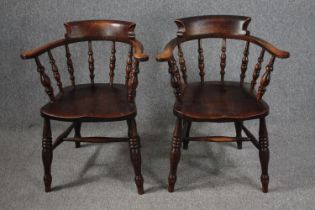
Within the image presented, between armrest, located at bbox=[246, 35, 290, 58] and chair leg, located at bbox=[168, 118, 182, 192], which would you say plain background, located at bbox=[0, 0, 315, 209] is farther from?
armrest, located at bbox=[246, 35, 290, 58]

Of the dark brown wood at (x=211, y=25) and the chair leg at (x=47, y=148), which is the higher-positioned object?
the dark brown wood at (x=211, y=25)

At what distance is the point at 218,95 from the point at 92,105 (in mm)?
695

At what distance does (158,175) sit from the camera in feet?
8.59

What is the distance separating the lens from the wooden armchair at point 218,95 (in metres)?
2.23

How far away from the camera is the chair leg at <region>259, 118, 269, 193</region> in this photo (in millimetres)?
2340

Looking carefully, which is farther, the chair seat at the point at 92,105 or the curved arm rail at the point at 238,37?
the chair seat at the point at 92,105

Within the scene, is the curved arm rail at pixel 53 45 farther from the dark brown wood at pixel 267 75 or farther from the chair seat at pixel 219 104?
the dark brown wood at pixel 267 75

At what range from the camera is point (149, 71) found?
10.4 ft

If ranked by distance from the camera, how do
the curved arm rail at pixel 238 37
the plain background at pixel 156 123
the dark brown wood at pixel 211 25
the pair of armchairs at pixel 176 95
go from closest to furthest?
1. the curved arm rail at pixel 238 37
2. the pair of armchairs at pixel 176 95
3. the plain background at pixel 156 123
4. the dark brown wood at pixel 211 25

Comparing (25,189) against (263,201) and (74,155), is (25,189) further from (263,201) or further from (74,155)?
(263,201)

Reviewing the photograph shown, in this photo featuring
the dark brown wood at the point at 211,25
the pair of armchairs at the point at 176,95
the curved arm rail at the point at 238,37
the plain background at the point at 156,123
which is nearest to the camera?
the curved arm rail at the point at 238,37

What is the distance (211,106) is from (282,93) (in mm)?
1083

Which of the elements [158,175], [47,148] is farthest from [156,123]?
[47,148]

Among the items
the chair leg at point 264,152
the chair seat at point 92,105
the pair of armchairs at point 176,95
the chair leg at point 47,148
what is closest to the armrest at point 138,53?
the pair of armchairs at point 176,95
